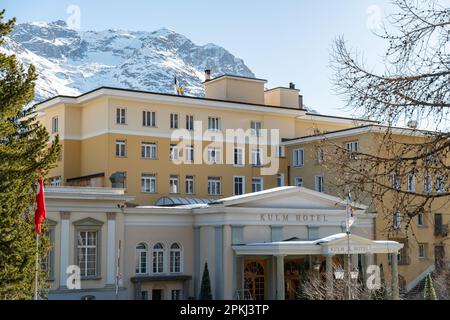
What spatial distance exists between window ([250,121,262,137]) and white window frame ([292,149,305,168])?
10.5 ft

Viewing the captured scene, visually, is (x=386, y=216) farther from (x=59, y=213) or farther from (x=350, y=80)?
(x=59, y=213)

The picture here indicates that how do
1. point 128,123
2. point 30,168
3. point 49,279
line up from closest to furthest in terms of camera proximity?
point 30,168, point 49,279, point 128,123

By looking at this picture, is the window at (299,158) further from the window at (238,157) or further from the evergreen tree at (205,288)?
the evergreen tree at (205,288)

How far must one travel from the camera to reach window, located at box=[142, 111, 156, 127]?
54.9 metres

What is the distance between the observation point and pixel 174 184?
55.4 metres

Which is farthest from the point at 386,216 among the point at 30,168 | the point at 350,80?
the point at 30,168

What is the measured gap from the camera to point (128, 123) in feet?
177

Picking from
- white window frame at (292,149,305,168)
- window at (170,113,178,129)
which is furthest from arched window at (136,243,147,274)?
white window frame at (292,149,305,168)

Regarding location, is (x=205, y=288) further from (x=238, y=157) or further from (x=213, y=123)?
(x=213, y=123)

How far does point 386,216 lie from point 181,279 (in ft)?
112

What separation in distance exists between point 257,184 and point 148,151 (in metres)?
9.70

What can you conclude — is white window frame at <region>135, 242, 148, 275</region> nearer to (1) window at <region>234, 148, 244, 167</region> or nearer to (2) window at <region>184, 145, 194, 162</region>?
(2) window at <region>184, 145, 194, 162</region>

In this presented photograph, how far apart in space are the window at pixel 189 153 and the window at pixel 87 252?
1568 centimetres

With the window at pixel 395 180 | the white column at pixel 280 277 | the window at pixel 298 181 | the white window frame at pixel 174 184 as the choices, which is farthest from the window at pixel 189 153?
the window at pixel 395 180
